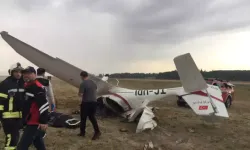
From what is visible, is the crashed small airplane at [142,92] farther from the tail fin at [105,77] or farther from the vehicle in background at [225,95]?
the vehicle in background at [225,95]

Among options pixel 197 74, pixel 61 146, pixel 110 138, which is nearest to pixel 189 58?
pixel 197 74

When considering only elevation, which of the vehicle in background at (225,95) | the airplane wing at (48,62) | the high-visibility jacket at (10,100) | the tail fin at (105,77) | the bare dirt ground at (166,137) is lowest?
the bare dirt ground at (166,137)

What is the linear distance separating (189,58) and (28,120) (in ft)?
18.2

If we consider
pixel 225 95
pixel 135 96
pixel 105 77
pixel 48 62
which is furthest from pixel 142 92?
pixel 225 95

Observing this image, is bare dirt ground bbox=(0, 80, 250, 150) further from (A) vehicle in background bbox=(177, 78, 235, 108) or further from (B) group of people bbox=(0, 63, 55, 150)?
(A) vehicle in background bbox=(177, 78, 235, 108)

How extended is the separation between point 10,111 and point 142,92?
20.1 feet

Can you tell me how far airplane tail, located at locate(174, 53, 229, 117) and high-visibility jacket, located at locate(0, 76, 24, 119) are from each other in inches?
209

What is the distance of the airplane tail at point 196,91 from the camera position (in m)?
8.38

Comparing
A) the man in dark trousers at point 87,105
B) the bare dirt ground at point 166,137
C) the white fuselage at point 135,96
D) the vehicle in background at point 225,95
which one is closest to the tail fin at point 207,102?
the bare dirt ground at point 166,137

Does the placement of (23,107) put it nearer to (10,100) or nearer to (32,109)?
(32,109)

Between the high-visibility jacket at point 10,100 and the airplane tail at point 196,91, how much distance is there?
17.4ft

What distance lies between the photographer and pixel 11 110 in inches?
183

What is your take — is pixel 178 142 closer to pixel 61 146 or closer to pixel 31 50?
pixel 61 146

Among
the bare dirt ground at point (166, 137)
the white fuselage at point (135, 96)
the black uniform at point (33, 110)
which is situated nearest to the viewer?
the black uniform at point (33, 110)
